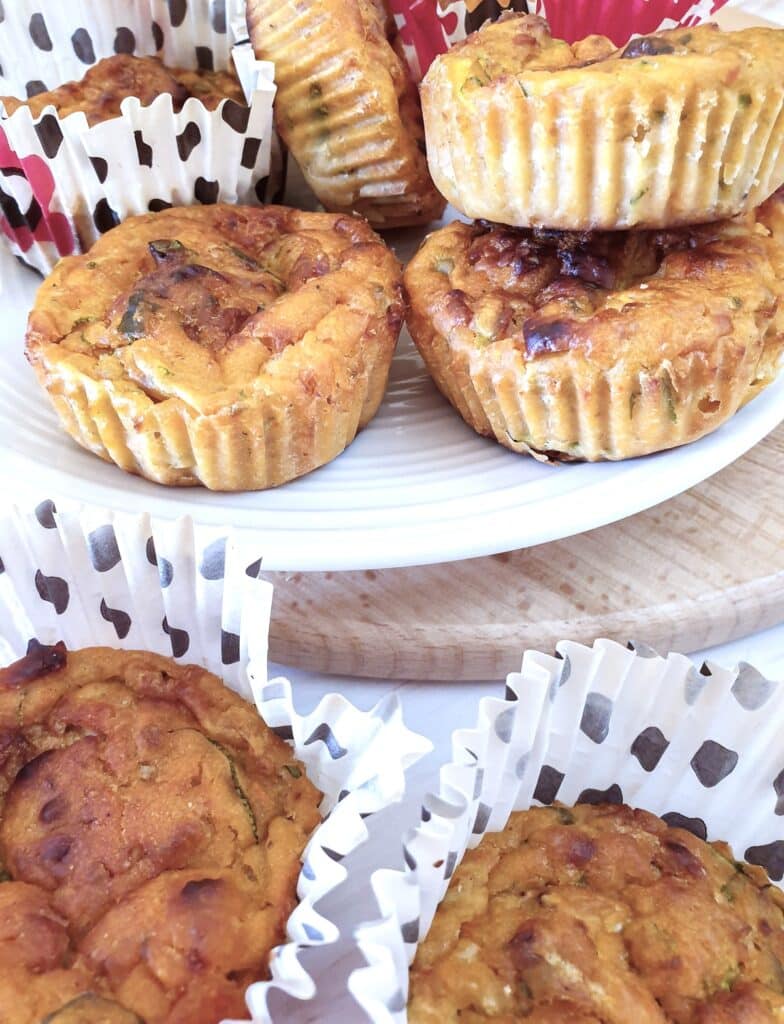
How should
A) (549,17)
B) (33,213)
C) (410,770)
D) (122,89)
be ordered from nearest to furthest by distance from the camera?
(410,770) → (33,213) → (122,89) → (549,17)

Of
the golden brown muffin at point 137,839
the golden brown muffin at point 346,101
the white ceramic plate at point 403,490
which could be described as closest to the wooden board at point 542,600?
the white ceramic plate at point 403,490

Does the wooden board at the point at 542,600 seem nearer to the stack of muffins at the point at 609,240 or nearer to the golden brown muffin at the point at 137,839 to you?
the stack of muffins at the point at 609,240

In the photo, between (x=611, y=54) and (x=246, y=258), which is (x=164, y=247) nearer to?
(x=246, y=258)

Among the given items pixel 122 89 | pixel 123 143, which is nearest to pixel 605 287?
pixel 123 143

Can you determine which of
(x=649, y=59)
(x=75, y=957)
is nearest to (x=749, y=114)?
(x=649, y=59)

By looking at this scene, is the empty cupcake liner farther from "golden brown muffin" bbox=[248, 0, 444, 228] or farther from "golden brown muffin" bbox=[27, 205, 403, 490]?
"golden brown muffin" bbox=[27, 205, 403, 490]

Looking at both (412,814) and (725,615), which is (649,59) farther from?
(412,814)
